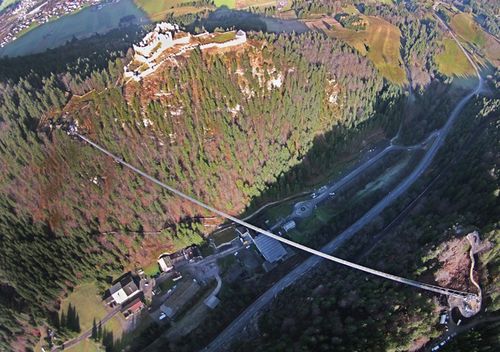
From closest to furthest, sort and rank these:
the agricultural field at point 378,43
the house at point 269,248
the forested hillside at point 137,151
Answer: the forested hillside at point 137,151, the house at point 269,248, the agricultural field at point 378,43

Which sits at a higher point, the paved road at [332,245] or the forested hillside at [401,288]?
the forested hillside at [401,288]

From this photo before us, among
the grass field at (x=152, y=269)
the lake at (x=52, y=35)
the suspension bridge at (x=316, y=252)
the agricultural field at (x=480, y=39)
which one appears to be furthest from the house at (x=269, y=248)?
the agricultural field at (x=480, y=39)

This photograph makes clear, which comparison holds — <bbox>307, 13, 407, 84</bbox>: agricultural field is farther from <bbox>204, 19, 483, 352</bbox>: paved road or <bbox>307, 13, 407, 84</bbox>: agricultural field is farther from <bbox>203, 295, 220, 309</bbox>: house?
<bbox>203, 295, 220, 309</bbox>: house

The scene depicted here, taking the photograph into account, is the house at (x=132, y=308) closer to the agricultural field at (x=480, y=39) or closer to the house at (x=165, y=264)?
the house at (x=165, y=264)

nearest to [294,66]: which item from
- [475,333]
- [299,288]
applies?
[299,288]

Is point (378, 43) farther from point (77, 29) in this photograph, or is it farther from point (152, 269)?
point (77, 29)

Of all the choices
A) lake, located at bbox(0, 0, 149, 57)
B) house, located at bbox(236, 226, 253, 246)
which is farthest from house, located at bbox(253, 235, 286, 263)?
lake, located at bbox(0, 0, 149, 57)
